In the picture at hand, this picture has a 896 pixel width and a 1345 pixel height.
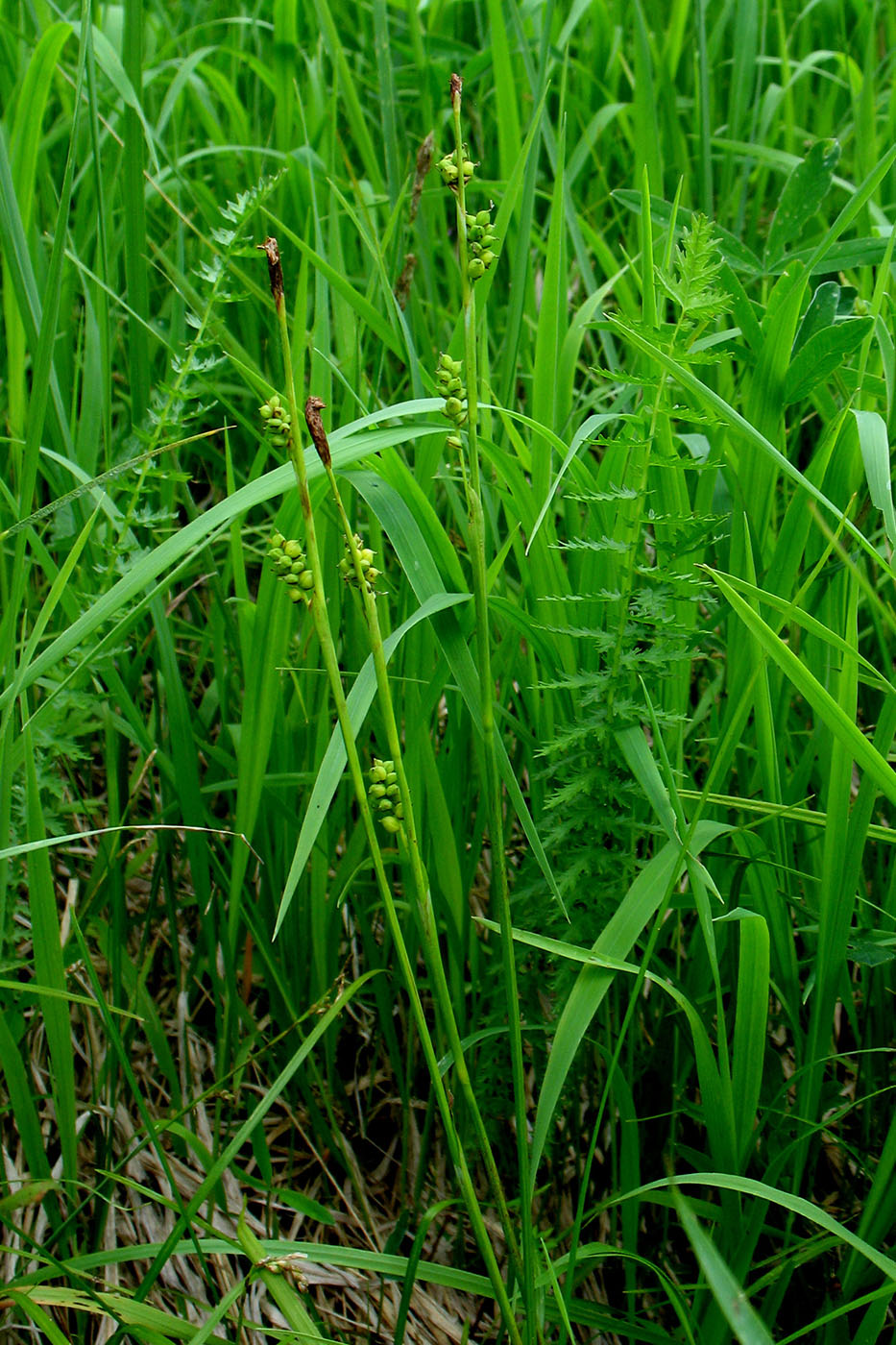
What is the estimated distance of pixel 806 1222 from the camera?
3.32 feet

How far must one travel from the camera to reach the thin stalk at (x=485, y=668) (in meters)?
0.61

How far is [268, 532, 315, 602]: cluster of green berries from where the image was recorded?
1.96ft

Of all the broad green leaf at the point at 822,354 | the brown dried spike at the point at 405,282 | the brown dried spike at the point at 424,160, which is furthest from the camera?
the brown dried spike at the point at 405,282

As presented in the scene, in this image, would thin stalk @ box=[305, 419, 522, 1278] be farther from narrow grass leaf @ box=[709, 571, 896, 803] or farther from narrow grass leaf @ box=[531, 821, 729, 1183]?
narrow grass leaf @ box=[709, 571, 896, 803]

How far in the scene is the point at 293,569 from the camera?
61 cm

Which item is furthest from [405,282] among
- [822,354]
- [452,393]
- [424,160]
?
[452,393]

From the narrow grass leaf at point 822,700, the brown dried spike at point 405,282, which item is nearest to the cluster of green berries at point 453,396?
the narrow grass leaf at point 822,700

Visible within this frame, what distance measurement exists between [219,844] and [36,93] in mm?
949

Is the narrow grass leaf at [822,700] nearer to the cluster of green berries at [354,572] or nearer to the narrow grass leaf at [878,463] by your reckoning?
the narrow grass leaf at [878,463]

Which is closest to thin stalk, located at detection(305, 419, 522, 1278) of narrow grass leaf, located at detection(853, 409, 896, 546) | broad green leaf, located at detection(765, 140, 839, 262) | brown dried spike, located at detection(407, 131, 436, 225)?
narrow grass leaf, located at detection(853, 409, 896, 546)

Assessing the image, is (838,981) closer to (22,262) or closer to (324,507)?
(324,507)

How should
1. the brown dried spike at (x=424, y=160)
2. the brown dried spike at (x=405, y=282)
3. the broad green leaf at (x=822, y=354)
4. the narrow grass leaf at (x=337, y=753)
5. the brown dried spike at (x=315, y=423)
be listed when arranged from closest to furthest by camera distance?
the brown dried spike at (x=315, y=423) → the narrow grass leaf at (x=337, y=753) → the broad green leaf at (x=822, y=354) → the brown dried spike at (x=424, y=160) → the brown dried spike at (x=405, y=282)

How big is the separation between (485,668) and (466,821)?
0.48 meters

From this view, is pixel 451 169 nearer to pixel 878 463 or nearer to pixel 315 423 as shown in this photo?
pixel 315 423
